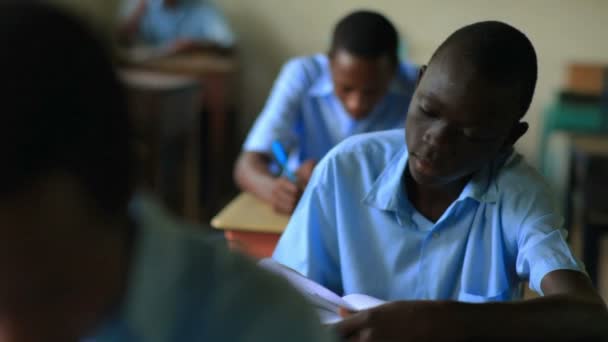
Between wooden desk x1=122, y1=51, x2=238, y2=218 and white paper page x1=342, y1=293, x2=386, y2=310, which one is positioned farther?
wooden desk x1=122, y1=51, x2=238, y2=218

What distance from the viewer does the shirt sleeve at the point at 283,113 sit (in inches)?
86.7

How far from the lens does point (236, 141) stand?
4.85 m

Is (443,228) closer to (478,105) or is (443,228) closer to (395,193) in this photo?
(395,193)

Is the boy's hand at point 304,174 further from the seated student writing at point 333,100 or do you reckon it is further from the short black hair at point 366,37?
the short black hair at point 366,37

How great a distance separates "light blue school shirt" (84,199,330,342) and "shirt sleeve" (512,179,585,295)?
58 centimetres

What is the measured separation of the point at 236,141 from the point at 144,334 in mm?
4373

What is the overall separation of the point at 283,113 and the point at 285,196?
54 centimetres

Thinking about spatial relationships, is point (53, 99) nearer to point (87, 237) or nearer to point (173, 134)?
point (87, 237)

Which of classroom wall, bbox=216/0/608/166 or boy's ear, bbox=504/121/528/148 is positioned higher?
boy's ear, bbox=504/121/528/148

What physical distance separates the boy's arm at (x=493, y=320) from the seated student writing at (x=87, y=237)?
310 mm

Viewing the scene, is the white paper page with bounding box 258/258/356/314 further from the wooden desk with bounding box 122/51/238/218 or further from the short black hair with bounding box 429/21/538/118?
the wooden desk with bounding box 122/51/238/218

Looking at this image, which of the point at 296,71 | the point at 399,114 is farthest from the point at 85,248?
the point at 296,71

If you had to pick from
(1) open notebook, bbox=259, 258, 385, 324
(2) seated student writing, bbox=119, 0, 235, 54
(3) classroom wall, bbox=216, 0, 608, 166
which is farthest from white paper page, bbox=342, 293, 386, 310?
(2) seated student writing, bbox=119, 0, 235, 54

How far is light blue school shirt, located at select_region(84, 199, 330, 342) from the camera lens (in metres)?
0.50
